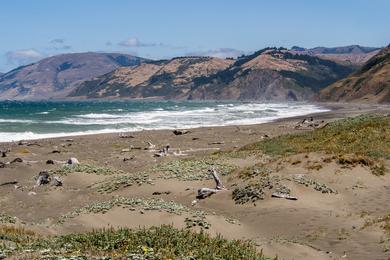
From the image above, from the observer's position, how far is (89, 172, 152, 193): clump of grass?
29.8 meters

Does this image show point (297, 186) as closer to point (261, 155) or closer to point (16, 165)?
point (261, 155)

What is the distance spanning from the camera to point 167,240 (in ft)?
44.8

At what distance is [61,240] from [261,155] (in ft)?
77.7

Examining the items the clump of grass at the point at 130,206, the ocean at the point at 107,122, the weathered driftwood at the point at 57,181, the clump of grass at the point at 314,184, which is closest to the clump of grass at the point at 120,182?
the weathered driftwood at the point at 57,181

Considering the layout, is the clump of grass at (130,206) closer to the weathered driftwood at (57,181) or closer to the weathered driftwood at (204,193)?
the weathered driftwood at (204,193)

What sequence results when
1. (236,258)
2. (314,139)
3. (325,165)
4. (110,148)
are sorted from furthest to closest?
(110,148) < (314,139) < (325,165) < (236,258)

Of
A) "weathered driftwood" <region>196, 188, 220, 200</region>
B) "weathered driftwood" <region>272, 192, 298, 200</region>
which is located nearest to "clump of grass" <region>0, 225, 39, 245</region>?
"weathered driftwood" <region>196, 188, 220, 200</region>

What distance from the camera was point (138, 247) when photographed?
41.3 ft

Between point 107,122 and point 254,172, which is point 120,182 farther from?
point 107,122

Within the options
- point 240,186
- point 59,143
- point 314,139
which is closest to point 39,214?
point 240,186

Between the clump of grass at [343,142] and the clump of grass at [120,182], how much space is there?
410 inches

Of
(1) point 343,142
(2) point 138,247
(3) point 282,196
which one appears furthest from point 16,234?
(1) point 343,142

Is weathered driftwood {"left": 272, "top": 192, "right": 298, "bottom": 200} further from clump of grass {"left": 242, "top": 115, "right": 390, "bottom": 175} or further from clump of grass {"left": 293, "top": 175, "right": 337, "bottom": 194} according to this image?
clump of grass {"left": 242, "top": 115, "right": 390, "bottom": 175}

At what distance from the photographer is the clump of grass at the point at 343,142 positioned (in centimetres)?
3116
